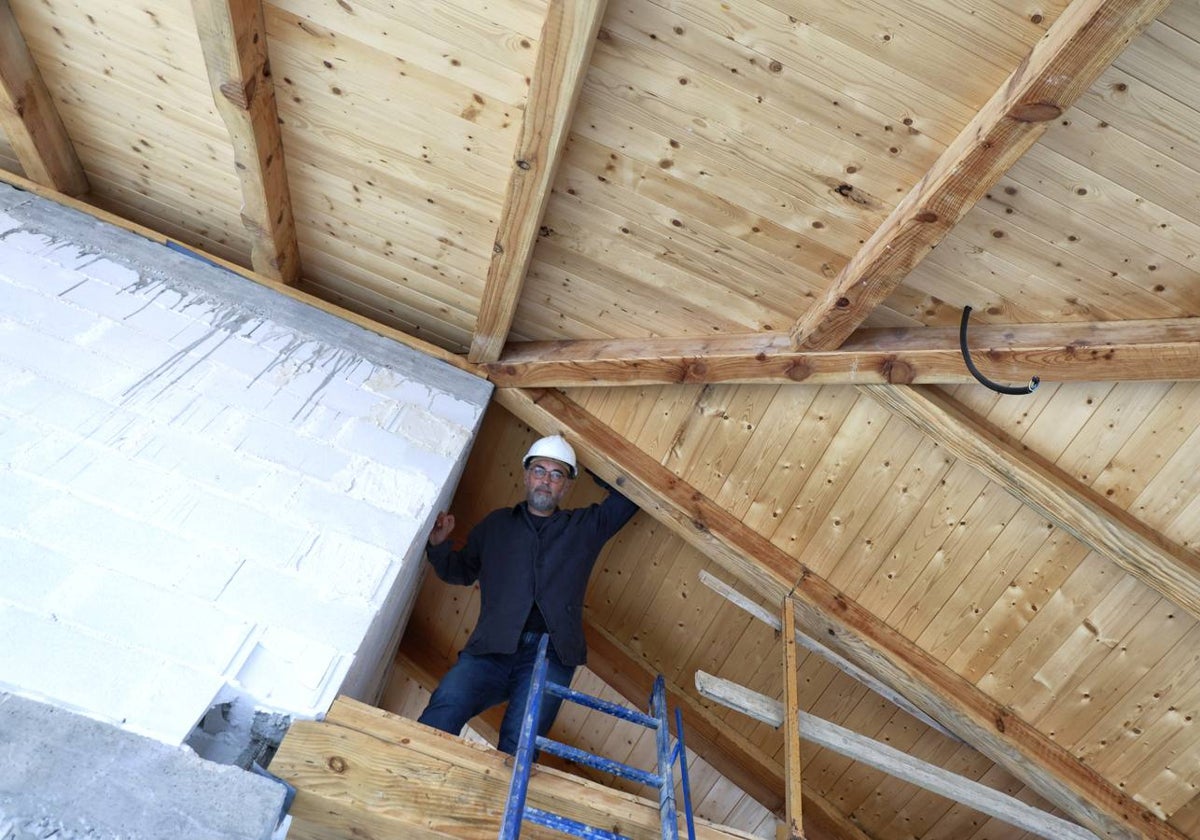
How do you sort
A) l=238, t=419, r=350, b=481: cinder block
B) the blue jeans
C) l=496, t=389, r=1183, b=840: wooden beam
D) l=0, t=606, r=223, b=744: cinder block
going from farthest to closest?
l=496, t=389, r=1183, b=840: wooden beam, the blue jeans, l=238, t=419, r=350, b=481: cinder block, l=0, t=606, r=223, b=744: cinder block

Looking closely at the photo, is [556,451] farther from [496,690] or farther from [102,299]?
[102,299]

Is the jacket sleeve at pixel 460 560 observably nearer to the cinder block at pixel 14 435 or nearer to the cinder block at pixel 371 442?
the cinder block at pixel 371 442

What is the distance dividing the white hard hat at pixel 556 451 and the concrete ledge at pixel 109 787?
1.70 metres

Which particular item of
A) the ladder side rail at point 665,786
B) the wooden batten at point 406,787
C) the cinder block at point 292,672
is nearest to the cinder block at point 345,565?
the cinder block at point 292,672

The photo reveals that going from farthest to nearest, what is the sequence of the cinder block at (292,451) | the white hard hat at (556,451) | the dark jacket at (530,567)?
the white hard hat at (556,451), the dark jacket at (530,567), the cinder block at (292,451)

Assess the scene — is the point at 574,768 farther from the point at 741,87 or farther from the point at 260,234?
the point at 741,87

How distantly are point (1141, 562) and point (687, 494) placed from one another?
149cm

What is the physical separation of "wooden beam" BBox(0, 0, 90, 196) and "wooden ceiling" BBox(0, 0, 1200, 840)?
13 mm

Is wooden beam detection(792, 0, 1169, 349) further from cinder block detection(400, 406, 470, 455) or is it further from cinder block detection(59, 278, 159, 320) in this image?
cinder block detection(59, 278, 159, 320)

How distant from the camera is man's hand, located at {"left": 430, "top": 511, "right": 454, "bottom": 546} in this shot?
3.08m

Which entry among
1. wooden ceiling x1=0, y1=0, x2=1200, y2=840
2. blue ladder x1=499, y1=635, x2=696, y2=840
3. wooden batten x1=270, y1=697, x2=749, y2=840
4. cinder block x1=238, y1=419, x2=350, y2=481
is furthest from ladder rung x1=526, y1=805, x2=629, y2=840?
wooden ceiling x1=0, y1=0, x2=1200, y2=840

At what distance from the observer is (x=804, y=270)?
8.37 feet

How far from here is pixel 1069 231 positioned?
2.16m

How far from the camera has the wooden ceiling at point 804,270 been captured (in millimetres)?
2002
